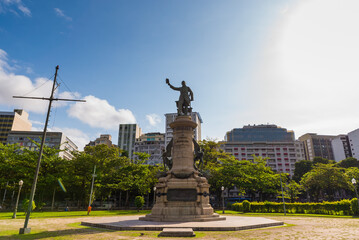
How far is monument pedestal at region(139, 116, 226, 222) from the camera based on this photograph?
15180 mm

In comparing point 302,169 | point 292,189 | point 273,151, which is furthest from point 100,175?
point 273,151

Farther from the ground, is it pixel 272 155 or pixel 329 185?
pixel 272 155

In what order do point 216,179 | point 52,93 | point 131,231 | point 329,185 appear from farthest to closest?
1. point 329,185
2. point 216,179
3. point 52,93
4. point 131,231

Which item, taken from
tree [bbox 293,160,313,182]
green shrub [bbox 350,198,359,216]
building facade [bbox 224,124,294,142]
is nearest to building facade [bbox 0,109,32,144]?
building facade [bbox 224,124,294,142]

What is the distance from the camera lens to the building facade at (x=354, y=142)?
92694mm

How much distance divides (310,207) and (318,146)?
304 feet

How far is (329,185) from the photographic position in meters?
50.6

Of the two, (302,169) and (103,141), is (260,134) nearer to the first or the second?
(302,169)

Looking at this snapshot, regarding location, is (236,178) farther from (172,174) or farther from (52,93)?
(52,93)

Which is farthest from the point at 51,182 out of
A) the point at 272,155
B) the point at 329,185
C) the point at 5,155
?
the point at 272,155

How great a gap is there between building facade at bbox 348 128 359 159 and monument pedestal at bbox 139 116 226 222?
102 m

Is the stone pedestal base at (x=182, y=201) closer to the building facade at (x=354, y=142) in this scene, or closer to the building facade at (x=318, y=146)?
the building facade at (x=354, y=142)

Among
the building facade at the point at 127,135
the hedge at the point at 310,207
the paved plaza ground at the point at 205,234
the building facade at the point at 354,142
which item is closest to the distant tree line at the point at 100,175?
the hedge at the point at 310,207

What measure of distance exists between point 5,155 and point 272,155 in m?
94.3
